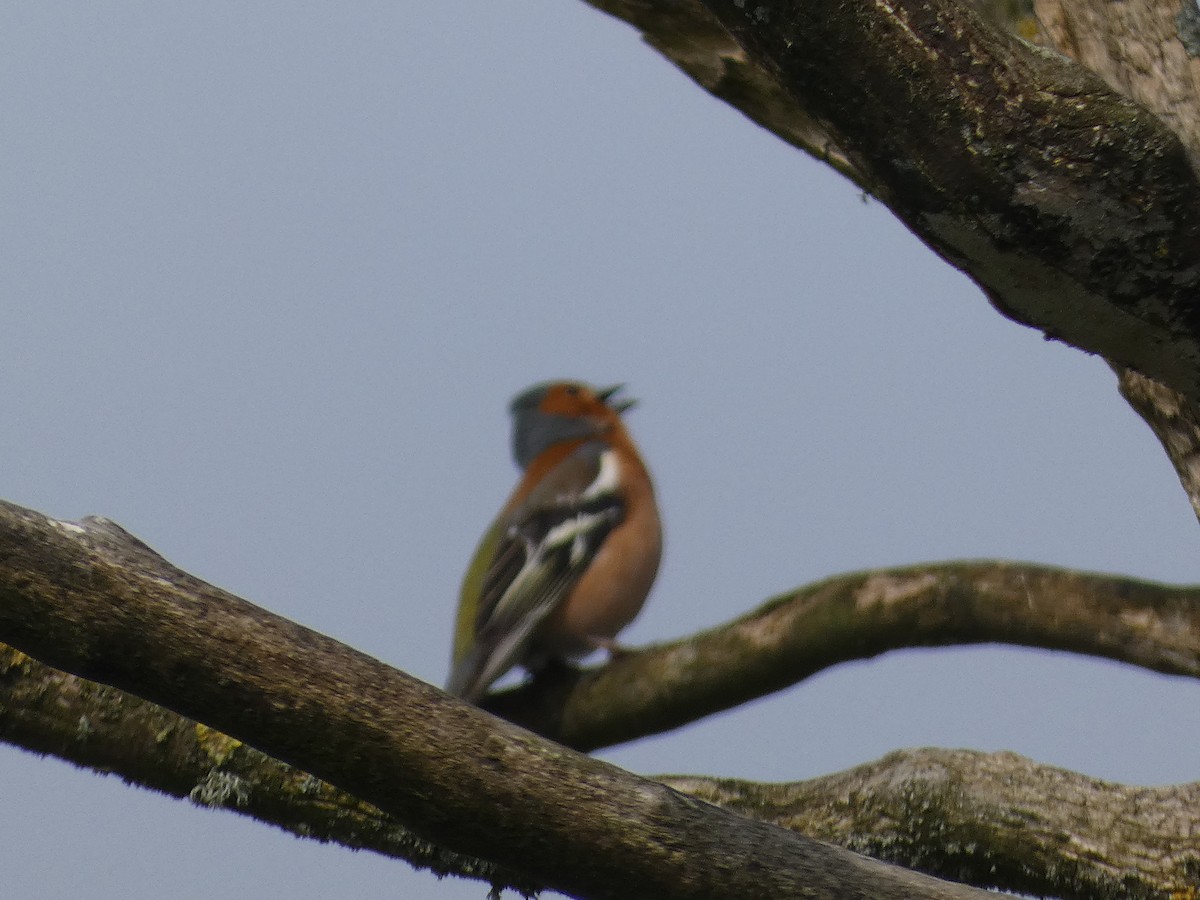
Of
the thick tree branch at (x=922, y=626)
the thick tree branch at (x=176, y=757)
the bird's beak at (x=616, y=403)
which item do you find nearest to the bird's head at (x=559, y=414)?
the bird's beak at (x=616, y=403)

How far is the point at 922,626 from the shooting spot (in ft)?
12.2

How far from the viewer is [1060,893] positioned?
3.27 m

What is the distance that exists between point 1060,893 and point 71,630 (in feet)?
7.62

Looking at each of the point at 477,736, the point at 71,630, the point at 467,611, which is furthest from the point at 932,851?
the point at 467,611

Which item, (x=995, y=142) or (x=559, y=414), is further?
(x=559, y=414)

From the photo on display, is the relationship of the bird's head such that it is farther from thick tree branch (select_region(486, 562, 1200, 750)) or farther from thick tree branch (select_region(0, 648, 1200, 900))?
thick tree branch (select_region(0, 648, 1200, 900))

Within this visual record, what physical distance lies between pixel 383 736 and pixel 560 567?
3687 mm

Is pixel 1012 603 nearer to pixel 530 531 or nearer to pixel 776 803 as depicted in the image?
pixel 776 803

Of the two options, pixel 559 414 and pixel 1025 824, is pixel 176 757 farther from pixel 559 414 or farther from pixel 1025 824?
pixel 559 414

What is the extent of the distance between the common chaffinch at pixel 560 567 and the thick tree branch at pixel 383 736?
111 inches

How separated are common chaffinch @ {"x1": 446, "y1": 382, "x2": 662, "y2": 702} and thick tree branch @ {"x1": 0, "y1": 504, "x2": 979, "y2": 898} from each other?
2.83 m

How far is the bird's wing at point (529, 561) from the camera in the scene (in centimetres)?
550

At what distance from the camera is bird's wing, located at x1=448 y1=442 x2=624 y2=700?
5.50 metres

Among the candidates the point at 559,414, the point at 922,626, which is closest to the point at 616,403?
the point at 559,414
